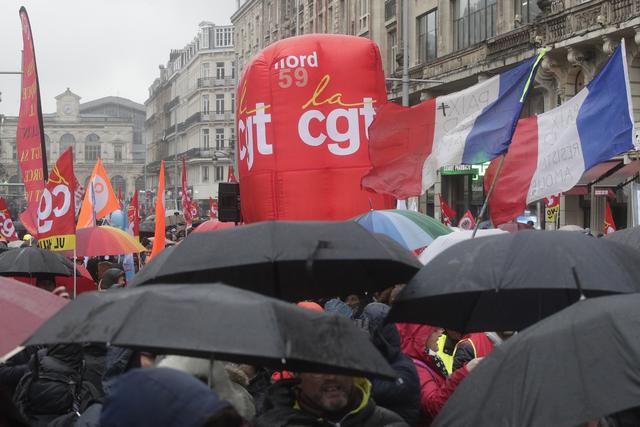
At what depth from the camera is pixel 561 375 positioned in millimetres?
3467

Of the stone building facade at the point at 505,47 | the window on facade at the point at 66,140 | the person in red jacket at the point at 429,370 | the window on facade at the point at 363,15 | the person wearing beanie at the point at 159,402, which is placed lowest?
the person in red jacket at the point at 429,370

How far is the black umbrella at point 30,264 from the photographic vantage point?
8.41m

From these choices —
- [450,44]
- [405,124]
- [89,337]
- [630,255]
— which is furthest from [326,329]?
[450,44]

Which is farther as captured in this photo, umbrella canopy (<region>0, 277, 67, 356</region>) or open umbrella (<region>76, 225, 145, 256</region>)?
open umbrella (<region>76, 225, 145, 256</region>)

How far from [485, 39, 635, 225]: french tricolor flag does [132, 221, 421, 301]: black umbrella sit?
7.59 feet

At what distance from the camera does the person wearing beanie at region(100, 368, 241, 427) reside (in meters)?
2.52

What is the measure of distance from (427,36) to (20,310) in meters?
32.8

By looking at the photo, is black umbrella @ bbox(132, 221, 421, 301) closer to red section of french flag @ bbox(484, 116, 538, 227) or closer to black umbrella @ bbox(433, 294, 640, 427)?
black umbrella @ bbox(433, 294, 640, 427)

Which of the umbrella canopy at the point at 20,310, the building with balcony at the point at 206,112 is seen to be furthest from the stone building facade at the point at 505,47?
the building with balcony at the point at 206,112

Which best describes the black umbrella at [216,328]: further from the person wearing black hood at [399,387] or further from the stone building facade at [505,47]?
the stone building facade at [505,47]

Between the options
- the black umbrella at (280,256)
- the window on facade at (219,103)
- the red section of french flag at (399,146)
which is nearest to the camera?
the black umbrella at (280,256)

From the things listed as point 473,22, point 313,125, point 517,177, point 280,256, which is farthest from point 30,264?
point 473,22

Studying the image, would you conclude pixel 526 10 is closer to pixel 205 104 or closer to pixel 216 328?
pixel 216 328

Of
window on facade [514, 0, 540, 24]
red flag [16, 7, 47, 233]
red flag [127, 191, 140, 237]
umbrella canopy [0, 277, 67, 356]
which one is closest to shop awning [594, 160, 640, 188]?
window on facade [514, 0, 540, 24]
